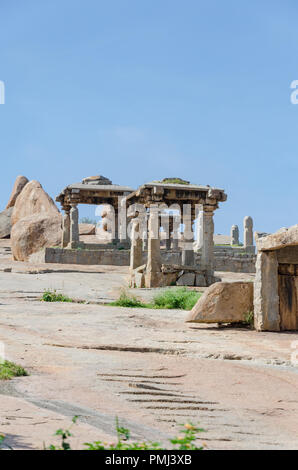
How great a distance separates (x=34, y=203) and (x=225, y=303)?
2713 centimetres

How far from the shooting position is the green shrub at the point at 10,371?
18.6ft

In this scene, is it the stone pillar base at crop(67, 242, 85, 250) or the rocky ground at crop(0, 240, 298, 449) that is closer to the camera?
the rocky ground at crop(0, 240, 298, 449)

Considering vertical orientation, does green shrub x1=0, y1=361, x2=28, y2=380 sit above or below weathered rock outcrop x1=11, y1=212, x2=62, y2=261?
below

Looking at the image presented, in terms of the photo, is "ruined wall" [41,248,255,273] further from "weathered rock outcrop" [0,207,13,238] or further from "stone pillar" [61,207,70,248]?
"weathered rock outcrop" [0,207,13,238]

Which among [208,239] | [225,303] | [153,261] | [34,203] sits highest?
[34,203]

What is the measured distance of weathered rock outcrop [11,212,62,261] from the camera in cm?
2883

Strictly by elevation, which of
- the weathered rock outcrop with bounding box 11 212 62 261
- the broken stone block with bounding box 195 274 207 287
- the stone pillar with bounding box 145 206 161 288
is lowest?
the broken stone block with bounding box 195 274 207 287

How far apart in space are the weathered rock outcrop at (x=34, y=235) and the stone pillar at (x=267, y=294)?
66.4 ft

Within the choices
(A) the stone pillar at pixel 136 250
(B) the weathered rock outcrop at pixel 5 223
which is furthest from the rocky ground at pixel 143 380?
(B) the weathered rock outcrop at pixel 5 223

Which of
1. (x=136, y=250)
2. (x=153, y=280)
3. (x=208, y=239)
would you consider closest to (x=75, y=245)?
(x=136, y=250)

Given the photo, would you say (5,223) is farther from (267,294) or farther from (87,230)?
(267,294)

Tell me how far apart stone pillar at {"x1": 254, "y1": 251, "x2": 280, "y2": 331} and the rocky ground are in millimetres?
295

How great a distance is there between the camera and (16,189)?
42344 mm

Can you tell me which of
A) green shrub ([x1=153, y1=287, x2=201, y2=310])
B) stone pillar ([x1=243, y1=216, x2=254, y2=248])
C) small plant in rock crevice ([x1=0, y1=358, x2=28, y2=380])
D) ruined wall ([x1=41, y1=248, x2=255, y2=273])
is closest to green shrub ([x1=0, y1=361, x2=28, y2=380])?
small plant in rock crevice ([x1=0, y1=358, x2=28, y2=380])
